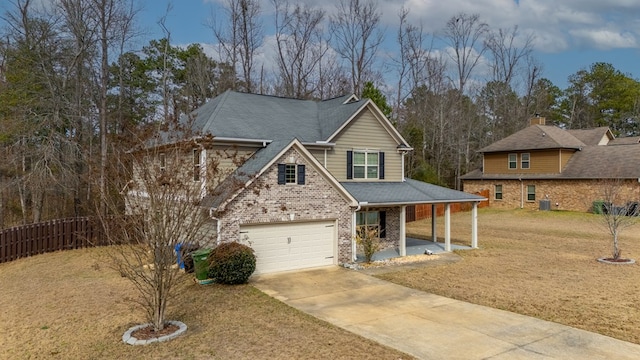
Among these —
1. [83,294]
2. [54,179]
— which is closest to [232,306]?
[83,294]

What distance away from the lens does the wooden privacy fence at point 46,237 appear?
58.4 feet

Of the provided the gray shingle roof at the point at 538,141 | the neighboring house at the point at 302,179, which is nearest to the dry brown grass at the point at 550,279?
the neighboring house at the point at 302,179

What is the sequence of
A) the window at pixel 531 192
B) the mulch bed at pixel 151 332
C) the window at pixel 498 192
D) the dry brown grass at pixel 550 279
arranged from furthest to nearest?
the window at pixel 498 192 < the window at pixel 531 192 < the dry brown grass at pixel 550 279 < the mulch bed at pixel 151 332

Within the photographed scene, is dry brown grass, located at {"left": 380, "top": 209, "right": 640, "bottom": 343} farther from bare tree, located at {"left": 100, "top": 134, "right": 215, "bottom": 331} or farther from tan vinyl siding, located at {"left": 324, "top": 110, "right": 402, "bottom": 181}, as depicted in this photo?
bare tree, located at {"left": 100, "top": 134, "right": 215, "bottom": 331}

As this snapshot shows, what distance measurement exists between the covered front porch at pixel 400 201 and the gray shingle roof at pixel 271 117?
3151mm

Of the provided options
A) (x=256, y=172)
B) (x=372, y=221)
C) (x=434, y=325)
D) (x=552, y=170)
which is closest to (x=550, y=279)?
(x=434, y=325)

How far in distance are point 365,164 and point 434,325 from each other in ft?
37.1

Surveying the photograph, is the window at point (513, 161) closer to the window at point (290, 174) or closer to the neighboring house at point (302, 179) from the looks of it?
the neighboring house at point (302, 179)

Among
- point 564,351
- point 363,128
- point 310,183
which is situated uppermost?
point 363,128

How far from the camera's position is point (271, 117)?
1981 cm

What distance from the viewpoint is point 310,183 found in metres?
15.4

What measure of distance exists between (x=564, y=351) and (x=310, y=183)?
9.39 metres

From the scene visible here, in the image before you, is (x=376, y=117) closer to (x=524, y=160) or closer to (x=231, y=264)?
(x=231, y=264)

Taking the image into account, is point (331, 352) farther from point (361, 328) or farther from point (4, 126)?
point (4, 126)
